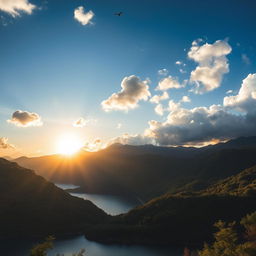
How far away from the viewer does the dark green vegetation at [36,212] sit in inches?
6235

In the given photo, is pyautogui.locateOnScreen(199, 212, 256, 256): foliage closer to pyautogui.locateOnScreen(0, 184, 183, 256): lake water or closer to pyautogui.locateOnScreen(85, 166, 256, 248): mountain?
pyautogui.locateOnScreen(0, 184, 183, 256): lake water

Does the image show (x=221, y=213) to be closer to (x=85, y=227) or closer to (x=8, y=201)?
(x=85, y=227)

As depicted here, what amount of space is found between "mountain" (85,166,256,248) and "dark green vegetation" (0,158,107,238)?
57.8ft

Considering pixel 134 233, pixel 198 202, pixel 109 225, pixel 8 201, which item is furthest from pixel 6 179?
pixel 198 202

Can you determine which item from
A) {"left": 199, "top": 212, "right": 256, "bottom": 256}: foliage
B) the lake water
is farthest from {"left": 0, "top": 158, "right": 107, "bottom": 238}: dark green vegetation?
{"left": 199, "top": 212, "right": 256, "bottom": 256}: foliage

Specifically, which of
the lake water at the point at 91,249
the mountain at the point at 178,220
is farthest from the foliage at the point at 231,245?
the mountain at the point at 178,220

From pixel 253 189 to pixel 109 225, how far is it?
318 ft

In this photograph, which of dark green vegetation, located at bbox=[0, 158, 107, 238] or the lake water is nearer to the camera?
the lake water

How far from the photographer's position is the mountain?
149875 mm

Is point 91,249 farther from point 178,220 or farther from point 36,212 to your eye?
point 178,220

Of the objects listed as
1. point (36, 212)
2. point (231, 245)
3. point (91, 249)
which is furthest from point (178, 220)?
point (231, 245)

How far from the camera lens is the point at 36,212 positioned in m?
172

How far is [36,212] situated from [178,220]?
288 ft

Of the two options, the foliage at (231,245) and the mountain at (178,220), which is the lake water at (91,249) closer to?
the mountain at (178,220)
